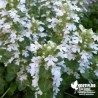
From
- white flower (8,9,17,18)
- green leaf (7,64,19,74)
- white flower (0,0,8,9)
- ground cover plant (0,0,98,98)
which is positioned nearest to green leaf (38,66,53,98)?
ground cover plant (0,0,98,98)

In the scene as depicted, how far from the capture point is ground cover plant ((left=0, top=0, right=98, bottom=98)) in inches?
99.0

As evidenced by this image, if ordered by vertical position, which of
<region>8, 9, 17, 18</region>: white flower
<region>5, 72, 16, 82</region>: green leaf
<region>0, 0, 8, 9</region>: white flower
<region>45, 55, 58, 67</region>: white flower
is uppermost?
<region>0, 0, 8, 9</region>: white flower

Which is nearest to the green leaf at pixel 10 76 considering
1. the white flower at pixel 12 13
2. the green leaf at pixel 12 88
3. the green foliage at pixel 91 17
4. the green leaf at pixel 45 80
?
the green leaf at pixel 12 88

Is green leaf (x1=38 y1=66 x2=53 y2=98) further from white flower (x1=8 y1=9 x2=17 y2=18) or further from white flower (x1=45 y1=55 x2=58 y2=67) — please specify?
white flower (x1=8 y1=9 x2=17 y2=18)

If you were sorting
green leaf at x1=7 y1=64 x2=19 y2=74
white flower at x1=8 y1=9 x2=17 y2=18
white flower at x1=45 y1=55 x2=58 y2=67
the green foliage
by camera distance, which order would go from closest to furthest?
white flower at x1=45 y1=55 x2=58 y2=67, white flower at x1=8 y1=9 x2=17 y2=18, green leaf at x1=7 y1=64 x2=19 y2=74, the green foliage

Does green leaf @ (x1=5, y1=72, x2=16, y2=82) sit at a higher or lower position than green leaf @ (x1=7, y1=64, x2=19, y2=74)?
lower

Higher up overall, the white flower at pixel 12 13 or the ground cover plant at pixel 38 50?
the white flower at pixel 12 13

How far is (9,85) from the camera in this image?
9.53 feet

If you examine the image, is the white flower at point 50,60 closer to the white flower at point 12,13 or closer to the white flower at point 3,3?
the white flower at point 12,13

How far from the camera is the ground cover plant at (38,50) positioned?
252cm

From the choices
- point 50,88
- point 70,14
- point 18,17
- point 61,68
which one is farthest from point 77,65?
point 18,17

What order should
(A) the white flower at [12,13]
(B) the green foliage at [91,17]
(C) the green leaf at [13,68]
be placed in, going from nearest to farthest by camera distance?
(A) the white flower at [12,13]
(C) the green leaf at [13,68]
(B) the green foliage at [91,17]

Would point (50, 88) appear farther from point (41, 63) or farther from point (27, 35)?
point (27, 35)

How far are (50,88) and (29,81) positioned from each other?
287 mm
